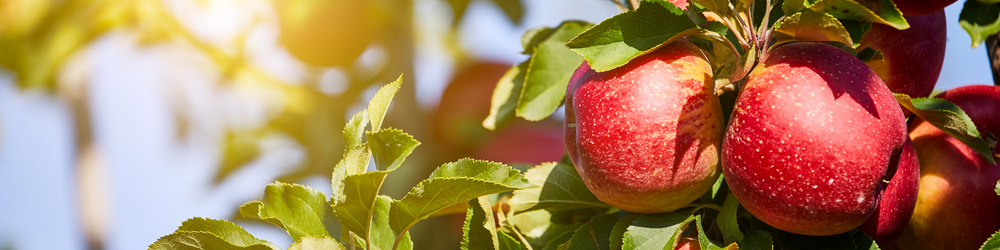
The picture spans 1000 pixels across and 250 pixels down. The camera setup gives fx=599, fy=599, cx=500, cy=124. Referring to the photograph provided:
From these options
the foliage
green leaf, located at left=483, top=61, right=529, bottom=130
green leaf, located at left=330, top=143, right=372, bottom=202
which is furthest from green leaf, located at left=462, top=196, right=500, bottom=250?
green leaf, located at left=483, top=61, right=529, bottom=130

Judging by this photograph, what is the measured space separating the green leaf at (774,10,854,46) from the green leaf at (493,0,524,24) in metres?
0.92

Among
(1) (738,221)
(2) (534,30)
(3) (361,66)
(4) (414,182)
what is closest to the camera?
(1) (738,221)

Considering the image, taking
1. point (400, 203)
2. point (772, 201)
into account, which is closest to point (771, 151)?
point (772, 201)

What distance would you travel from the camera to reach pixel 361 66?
1626 mm

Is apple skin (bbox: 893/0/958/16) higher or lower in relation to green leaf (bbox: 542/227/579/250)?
higher

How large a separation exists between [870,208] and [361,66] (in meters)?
1.38

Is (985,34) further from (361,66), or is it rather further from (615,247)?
(361,66)

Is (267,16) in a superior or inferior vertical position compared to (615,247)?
superior

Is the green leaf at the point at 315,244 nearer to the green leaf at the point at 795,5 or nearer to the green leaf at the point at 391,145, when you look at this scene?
the green leaf at the point at 391,145

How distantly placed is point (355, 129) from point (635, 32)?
0.74 feet

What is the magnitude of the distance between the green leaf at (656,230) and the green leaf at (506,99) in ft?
0.85

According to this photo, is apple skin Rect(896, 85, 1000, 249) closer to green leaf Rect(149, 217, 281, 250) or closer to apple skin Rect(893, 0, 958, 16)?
apple skin Rect(893, 0, 958, 16)

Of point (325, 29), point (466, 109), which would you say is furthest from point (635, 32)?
point (325, 29)

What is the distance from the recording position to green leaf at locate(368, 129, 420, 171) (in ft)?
1.36
